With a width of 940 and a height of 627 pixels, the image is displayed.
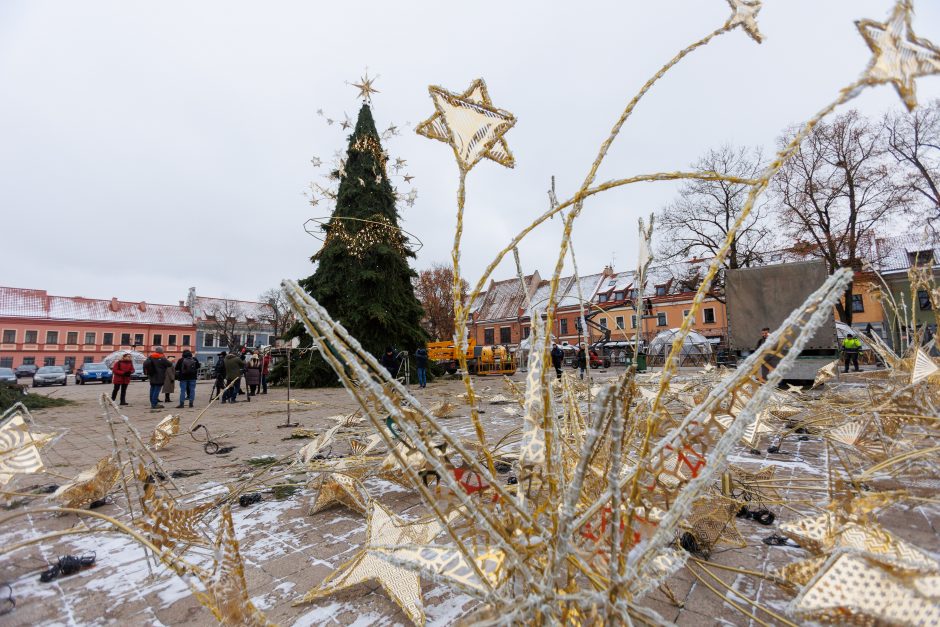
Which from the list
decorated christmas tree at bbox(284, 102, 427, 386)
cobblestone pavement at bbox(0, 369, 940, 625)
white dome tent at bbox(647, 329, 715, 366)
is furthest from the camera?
white dome tent at bbox(647, 329, 715, 366)

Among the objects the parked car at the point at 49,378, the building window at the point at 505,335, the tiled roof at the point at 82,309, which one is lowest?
the parked car at the point at 49,378

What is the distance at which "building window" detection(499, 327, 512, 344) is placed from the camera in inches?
1553

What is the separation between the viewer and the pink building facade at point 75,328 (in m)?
36.7

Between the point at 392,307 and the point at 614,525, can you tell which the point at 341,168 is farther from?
the point at 614,525

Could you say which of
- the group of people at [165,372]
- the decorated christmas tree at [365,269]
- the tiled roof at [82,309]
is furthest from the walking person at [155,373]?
the tiled roof at [82,309]

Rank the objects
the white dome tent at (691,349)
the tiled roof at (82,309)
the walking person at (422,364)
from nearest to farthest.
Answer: the walking person at (422,364) < the white dome tent at (691,349) < the tiled roof at (82,309)

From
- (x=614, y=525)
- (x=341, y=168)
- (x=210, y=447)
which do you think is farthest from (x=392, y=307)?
(x=614, y=525)

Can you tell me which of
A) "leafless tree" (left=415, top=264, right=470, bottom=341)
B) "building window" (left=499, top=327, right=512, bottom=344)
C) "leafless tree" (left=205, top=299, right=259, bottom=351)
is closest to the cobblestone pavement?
"leafless tree" (left=415, top=264, right=470, bottom=341)

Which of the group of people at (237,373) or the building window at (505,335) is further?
the building window at (505,335)

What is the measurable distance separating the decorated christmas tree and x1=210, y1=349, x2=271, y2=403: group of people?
65.8 inches

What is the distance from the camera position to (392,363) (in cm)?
1146

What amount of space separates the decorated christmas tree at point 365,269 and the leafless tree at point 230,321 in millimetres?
34372

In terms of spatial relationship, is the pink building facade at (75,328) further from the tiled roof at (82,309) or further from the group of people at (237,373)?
the group of people at (237,373)

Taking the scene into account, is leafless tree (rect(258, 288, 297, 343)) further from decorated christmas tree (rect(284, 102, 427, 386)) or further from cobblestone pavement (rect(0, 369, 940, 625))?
cobblestone pavement (rect(0, 369, 940, 625))
